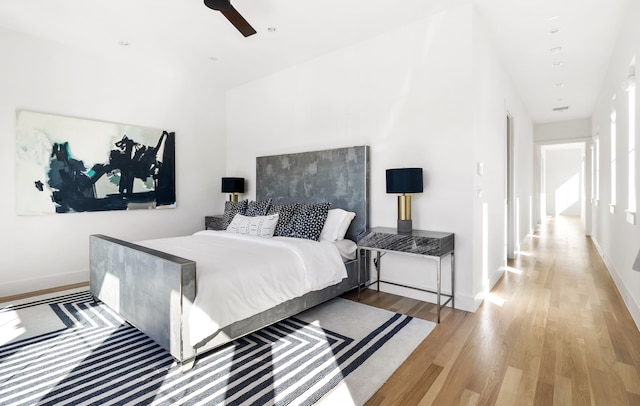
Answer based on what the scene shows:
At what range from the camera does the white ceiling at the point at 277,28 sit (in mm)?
3035

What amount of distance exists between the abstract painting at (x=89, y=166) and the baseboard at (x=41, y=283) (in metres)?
0.76

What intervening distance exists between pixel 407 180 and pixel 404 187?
7 centimetres

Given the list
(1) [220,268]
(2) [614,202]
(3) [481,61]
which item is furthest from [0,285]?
(2) [614,202]

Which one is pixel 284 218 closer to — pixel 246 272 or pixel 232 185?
pixel 246 272

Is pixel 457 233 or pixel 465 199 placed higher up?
pixel 465 199

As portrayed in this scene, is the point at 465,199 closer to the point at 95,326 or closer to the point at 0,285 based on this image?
the point at 95,326

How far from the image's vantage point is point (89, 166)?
157 inches

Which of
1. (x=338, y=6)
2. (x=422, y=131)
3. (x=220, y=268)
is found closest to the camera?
(x=220, y=268)

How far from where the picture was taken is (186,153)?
16.4 feet

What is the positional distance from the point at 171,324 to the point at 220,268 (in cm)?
45

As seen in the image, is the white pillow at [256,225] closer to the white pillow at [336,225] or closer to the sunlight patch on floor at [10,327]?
the white pillow at [336,225]

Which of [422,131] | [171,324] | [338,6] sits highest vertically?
[338,6]

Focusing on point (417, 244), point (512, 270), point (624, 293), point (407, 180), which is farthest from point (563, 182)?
point (417, 244)

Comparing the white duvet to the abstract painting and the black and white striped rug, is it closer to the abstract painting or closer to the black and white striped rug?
the black and white striped rug
